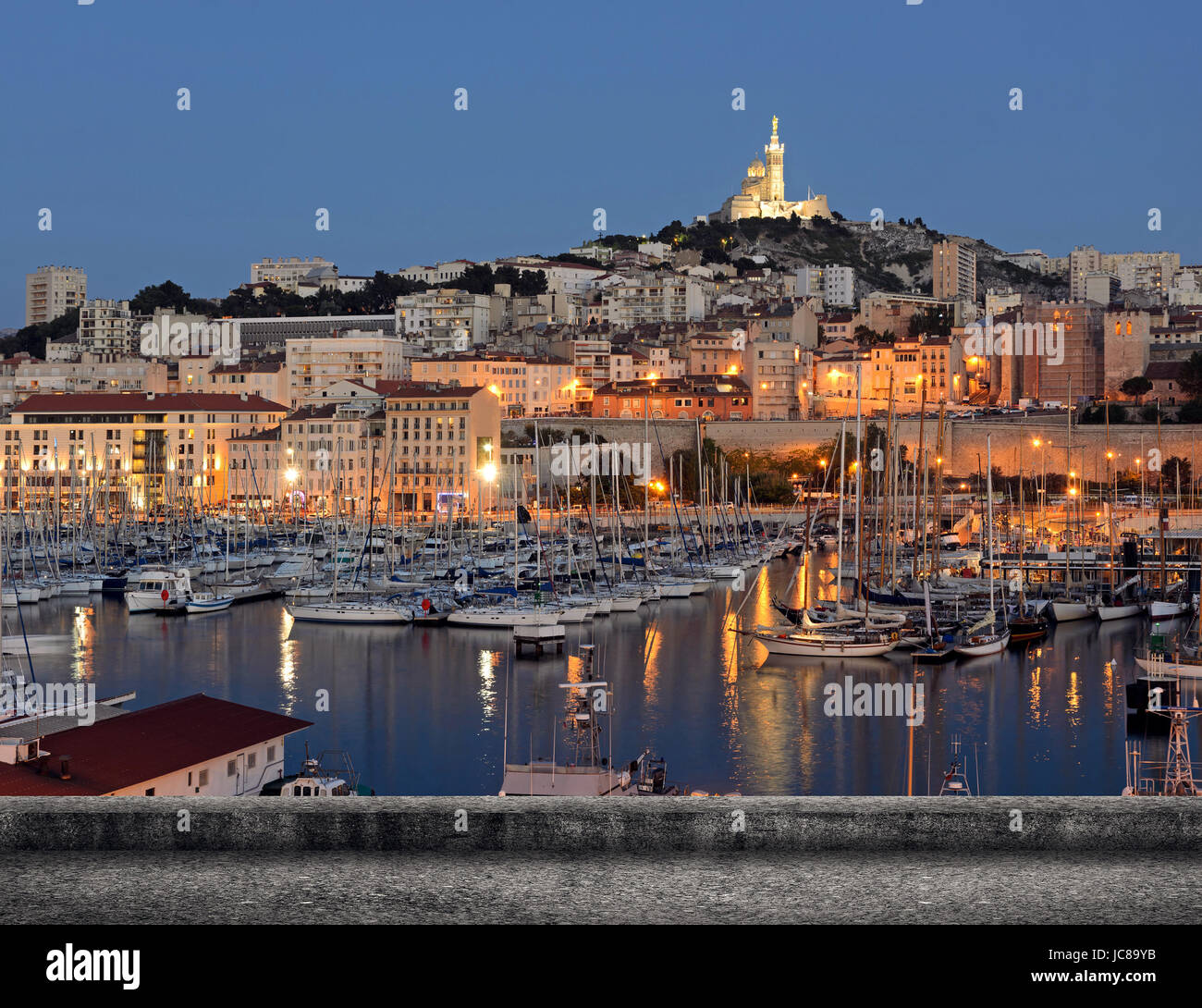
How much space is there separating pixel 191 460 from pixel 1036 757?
3868 cm

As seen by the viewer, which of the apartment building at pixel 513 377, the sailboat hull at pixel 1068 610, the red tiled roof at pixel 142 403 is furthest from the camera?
the apartment building at pixel 513 377

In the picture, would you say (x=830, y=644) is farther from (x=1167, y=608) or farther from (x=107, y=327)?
(x=107, y=327)

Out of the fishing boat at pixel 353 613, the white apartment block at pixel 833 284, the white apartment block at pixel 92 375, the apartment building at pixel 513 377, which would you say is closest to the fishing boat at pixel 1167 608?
the fishing boat at pixel 353 613

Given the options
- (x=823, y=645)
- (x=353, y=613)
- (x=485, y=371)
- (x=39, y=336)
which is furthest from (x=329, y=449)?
(x=39, y=336)

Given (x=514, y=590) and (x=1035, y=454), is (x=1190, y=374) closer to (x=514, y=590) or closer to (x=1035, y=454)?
(x=1035, y=454)

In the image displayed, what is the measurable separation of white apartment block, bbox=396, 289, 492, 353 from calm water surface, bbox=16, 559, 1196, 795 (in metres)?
39.6

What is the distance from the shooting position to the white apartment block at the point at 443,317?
64.6 metres

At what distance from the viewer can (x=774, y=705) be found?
56.3ft

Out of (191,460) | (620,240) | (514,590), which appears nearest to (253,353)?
(191,460)

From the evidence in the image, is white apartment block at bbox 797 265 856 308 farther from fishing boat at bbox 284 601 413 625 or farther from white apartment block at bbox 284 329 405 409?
fishing boat at bbox 284 601 413 625

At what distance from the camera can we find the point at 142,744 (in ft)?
33.9

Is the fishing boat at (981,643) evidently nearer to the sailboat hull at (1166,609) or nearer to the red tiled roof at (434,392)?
the sailboat hull at (1166,609)

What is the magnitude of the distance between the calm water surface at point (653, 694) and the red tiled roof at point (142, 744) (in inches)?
76.4

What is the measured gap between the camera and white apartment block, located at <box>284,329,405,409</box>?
56.3 meters
